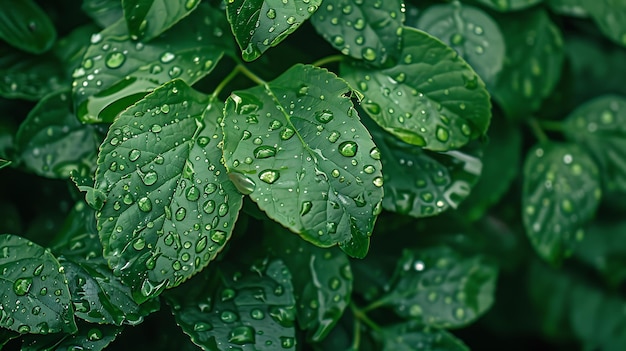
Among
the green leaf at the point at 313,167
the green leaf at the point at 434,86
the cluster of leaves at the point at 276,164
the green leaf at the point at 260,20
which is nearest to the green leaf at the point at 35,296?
the cluster of leaves at the point at 276,164

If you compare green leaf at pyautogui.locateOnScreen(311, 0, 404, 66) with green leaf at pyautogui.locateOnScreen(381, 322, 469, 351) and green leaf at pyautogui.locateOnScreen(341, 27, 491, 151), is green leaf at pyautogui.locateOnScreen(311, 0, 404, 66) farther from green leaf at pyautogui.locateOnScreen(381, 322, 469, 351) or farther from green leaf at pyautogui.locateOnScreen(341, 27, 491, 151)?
green leaf at pyautogui.locateOnScreen(381, 322, 469, 351)

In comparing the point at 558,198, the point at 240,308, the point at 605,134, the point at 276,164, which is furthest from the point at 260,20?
the point at 605,134

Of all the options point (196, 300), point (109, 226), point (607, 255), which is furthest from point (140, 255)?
point (607, 255)

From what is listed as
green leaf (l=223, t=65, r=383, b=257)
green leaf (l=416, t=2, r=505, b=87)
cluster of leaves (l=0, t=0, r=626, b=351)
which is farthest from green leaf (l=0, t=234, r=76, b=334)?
green leaf (l=416, t=2, r=505, b=87)

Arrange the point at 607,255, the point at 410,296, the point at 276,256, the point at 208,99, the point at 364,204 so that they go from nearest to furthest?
the point at 364,204, the point at 208,99, the point at 276,256, the point at 410,296, the point at 607,255

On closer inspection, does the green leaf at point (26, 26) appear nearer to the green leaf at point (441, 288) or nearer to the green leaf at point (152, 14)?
the green leaf at point (152, 14)

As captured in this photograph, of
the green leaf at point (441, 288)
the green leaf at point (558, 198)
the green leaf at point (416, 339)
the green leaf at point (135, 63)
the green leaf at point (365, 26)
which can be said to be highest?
the green leaf at point (365, 26)

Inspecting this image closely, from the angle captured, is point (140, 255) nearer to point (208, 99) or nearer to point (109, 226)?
point (109, 226)
